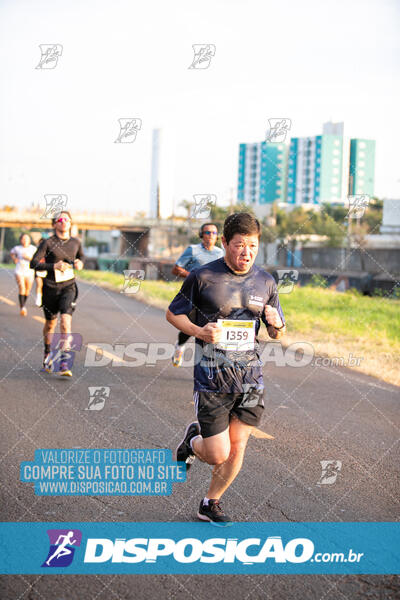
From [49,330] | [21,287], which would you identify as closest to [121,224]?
[21,287]

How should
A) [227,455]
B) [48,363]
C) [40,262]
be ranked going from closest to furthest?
1. [227,455]
2. [40,262]
3. [48,363]

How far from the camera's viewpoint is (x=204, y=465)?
5.87m

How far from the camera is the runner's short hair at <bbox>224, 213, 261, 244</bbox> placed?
445cm

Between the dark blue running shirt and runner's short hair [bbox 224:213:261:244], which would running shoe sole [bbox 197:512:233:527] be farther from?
runner's short hair [bbox 224:213:261:244]

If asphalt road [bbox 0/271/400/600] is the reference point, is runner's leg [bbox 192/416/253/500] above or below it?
above

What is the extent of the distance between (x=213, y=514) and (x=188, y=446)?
560 mm

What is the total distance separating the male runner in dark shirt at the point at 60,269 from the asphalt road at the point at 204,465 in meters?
0.81

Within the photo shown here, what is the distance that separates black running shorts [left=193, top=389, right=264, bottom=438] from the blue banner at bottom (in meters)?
0.60

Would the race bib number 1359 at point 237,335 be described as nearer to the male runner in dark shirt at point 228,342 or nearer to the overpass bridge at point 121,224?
the male runner in dark shirt at point 228,342

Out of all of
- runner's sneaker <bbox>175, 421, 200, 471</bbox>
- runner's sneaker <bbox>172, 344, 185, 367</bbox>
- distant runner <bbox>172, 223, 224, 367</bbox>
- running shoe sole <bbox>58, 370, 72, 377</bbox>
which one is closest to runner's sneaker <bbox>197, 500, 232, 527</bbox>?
runner's sneaker <bbox>175, 421, 200, 471</bbox>

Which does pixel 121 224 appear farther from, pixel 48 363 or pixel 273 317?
pixel 273 317

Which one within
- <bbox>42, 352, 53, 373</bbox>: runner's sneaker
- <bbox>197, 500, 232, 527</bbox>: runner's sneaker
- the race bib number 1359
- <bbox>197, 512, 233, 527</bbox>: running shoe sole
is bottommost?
<bbox>42, 352, 53, 373</bbox>: runner's sneaker

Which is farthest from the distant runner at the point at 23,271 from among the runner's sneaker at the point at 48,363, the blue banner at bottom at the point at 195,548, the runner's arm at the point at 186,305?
the blue banner at bottom at the point at 195,548

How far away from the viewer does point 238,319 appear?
455 cm
